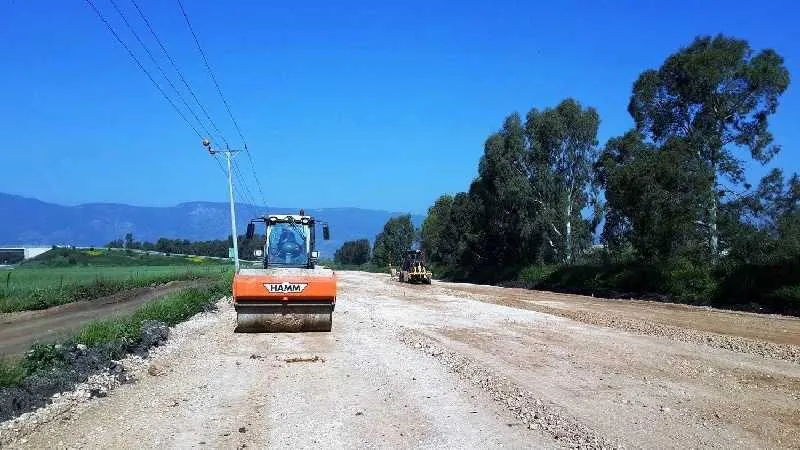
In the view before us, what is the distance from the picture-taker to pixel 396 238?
418ft

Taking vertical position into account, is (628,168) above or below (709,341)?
above

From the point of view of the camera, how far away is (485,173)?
62844 mm

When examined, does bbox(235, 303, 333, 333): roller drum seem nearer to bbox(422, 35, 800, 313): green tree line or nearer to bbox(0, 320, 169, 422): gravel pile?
bbox(0, 320, 169, 422): gravel pile

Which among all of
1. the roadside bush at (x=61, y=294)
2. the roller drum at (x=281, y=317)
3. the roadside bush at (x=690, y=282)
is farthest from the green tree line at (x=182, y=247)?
the roller drum at (x=281, y=317)

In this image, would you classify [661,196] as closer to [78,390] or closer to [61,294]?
[78,390]

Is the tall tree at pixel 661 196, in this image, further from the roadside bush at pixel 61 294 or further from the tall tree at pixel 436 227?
the tall tree at pixel 436 227

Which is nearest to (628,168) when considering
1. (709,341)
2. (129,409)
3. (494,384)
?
(709,341)

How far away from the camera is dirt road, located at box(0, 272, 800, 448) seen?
7332 mm

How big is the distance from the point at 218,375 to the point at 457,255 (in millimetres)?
68868

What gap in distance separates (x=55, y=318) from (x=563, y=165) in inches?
1627

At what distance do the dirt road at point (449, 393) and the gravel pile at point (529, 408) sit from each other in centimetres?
3

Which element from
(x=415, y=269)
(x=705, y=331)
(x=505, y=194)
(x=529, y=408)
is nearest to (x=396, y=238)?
(x=505, y=194)

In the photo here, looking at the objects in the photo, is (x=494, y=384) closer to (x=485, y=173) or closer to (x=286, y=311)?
(x=286, y=311)

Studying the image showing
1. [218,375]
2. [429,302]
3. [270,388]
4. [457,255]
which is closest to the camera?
[270,388]
